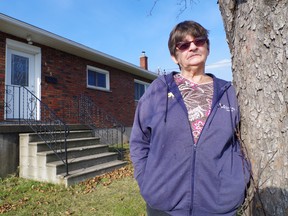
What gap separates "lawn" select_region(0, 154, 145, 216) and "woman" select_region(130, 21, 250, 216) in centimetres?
287

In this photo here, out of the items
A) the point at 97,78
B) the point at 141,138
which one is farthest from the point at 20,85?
the point at 141,138

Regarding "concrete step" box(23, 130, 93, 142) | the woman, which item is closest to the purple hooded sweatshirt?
the woman

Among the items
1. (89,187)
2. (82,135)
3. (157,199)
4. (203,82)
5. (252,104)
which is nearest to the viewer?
(252,104)

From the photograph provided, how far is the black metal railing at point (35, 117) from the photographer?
7.18 meters

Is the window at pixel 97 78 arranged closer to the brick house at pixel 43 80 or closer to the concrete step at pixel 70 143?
the brick house at pixel 43 80

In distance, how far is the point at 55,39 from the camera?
9.27 meters

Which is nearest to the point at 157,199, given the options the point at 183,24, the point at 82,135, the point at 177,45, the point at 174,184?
the point at 174,184

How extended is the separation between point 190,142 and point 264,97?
469mm

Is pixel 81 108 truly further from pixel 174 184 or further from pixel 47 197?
pixel 174 184

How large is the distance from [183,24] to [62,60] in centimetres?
899

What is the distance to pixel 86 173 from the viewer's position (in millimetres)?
6676

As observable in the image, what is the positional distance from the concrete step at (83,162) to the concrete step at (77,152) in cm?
12

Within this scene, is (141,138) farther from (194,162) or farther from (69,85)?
(69,85)

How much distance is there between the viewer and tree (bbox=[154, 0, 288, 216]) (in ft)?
4.96
